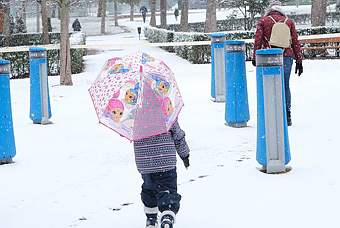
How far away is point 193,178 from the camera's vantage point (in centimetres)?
560

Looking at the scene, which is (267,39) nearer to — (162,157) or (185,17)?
(162,157)

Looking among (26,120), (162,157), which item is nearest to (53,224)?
(162,157)

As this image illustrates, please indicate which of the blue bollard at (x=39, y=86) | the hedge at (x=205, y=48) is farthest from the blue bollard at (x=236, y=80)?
the hedge at (x=205, y=48)

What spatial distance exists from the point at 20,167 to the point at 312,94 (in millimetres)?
6205

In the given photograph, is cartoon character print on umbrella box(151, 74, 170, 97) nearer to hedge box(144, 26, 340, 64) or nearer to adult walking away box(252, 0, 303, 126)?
adult walking away box(252, 0, 303, 126)

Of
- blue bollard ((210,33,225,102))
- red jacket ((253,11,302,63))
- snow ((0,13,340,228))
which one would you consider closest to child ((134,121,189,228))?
snow ((0,13,340,228))

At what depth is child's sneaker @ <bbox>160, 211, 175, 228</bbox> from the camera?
3949 mm

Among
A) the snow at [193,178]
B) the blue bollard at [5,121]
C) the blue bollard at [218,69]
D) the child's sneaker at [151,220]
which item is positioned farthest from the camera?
the blue bollard at [218,69]

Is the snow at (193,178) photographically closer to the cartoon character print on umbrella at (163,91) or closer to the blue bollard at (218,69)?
the blue bollard at (218,69)

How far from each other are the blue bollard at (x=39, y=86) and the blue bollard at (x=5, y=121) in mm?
2325

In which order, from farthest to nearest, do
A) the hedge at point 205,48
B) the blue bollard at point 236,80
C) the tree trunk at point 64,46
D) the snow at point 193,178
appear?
1. the hedge at point 205,48
2. the tree trunk at point 64,46
3. the blue bollard at point 236,80
4. the snow at point 193,178

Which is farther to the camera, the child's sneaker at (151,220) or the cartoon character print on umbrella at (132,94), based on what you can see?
the child's sneaker at (151,220)

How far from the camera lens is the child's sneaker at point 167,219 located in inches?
155

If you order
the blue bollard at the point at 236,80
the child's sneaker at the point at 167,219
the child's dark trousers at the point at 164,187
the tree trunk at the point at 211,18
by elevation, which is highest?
the tree trunk at the point at 211,18
